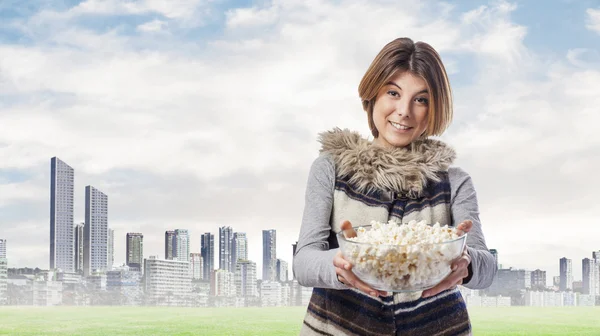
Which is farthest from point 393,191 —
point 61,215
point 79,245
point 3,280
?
point 61,215

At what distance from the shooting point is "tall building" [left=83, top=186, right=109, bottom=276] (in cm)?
820

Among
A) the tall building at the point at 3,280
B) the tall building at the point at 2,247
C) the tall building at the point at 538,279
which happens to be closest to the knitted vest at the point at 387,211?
the tall building at the point at 538,279

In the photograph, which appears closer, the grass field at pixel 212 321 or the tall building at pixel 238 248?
the grass field at pixel 212 321

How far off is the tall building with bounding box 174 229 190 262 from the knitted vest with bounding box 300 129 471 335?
6646 mm

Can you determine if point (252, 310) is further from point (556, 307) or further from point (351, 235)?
point (351, 235)

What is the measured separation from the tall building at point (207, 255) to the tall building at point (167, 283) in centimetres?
20

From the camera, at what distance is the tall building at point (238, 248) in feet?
25.0

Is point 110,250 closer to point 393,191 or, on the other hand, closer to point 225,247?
point 225,247

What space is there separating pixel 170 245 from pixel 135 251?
509 mm

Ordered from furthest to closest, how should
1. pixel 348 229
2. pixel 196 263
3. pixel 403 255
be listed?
pixel 196 263, pixel 348 229, pixel 403 255

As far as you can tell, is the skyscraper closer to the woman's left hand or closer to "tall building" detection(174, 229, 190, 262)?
"tall building" detection(174, 229, 190, 262)

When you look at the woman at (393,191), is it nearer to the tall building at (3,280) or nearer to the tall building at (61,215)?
the tall building at (3,280)

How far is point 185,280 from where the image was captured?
25.2ft

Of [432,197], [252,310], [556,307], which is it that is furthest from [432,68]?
[556,307]
